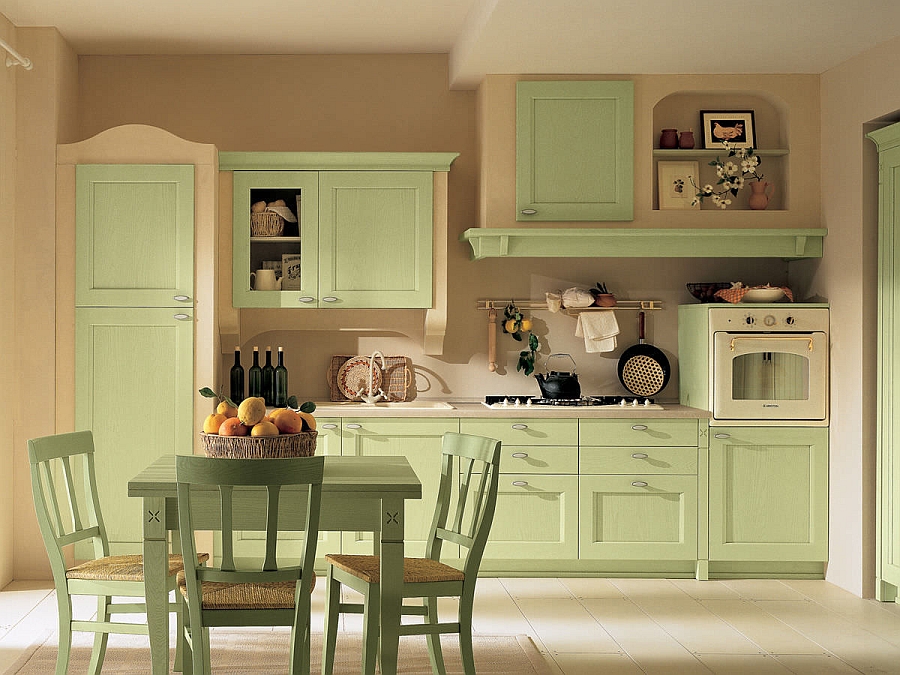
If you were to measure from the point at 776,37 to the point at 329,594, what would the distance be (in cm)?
294

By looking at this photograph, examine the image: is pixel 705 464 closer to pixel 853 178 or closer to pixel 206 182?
pixel 853 178

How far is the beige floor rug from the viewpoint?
3.23 metres

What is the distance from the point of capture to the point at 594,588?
434 centimetres

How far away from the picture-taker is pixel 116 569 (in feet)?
9.53

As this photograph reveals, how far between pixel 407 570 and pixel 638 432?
1.88m

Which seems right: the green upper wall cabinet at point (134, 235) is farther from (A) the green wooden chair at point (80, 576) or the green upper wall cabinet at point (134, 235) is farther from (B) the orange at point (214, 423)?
(B) the orange at point (214, 423)

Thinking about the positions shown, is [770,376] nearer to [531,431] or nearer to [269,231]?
[531,431]

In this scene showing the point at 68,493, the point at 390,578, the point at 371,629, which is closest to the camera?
the point at 390,578

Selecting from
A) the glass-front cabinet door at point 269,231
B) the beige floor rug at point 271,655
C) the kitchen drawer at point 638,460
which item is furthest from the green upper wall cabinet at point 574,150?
the beige floor rug at point 271,655

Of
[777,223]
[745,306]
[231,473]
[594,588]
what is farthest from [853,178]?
[231,473]

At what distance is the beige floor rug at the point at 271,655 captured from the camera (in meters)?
3.23

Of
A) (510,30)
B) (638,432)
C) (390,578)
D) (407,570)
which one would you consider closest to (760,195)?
(638,432)

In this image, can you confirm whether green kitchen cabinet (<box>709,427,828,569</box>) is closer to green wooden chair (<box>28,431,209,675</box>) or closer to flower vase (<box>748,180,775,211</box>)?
flower vase (<box>748,180,775,211</box>)

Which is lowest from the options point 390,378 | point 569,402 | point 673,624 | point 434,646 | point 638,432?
point 673,624
